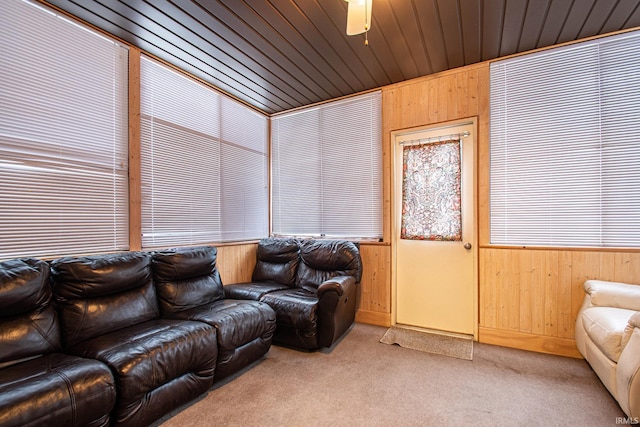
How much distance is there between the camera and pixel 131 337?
1.83 metres

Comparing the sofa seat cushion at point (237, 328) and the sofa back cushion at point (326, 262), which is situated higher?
the sofa back cushion at point (326, 262)

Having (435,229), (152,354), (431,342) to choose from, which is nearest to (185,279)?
(152,354)

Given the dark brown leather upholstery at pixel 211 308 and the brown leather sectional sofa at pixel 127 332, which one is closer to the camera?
the brown leather sectional sofa at pixel 127 332

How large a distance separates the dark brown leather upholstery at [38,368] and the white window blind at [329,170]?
2748 millimetres

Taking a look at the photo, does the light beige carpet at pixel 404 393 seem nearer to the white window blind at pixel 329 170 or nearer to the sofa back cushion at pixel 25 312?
the sofa back cushion at pixel 25 312

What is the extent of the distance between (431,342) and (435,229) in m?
1.20

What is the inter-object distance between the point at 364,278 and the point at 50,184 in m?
3.12

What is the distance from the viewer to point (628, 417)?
171 centimetres

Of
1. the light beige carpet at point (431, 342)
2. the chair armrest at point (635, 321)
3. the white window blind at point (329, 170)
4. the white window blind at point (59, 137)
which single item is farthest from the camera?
the white window blind at point (329, 170)

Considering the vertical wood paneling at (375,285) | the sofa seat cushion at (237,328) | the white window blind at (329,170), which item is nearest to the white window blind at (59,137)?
the sofa seat cushion at (237,328)

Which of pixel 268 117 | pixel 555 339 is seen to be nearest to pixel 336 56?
pixel 268 117

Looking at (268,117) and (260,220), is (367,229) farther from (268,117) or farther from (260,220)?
(268,117)

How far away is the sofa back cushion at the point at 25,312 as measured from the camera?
1.57 meters

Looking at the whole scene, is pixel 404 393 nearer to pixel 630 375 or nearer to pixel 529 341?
pixel 630 375
